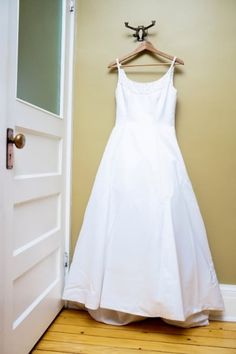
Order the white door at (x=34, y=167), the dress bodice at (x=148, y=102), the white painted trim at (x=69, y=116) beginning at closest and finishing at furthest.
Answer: the white door at (x=34, y=167) → the dress bodice at (x=148, y=102) → the white painted trim at (x=69, y=116)

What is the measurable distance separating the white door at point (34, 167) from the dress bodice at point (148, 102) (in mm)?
332

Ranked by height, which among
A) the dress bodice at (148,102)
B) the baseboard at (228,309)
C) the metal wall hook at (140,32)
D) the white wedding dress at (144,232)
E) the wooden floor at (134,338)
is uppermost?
the metal wall hook at (140,32)

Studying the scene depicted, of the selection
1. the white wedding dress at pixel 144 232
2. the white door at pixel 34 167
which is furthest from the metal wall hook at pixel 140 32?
the white door at pixel 34 167

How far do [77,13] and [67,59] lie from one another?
0.99ft

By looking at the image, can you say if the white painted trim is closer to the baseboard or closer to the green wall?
the green wall

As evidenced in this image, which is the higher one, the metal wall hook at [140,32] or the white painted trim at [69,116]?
the metal wall hook at [140,32]

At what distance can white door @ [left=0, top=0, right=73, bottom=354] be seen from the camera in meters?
1.04

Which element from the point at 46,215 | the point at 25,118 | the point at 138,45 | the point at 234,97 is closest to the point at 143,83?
the point at 138,45

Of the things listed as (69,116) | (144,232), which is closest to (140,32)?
(69,116)

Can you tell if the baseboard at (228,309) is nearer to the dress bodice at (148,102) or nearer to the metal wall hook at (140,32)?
the dress bodice at (148,102)

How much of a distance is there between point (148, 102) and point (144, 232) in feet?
2.16

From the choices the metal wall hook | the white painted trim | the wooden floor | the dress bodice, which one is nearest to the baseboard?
the wooden floor

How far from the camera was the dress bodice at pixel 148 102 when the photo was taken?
1532 millimetres

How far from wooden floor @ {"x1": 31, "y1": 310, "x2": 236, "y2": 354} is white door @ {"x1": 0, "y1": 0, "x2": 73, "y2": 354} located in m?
0.08
